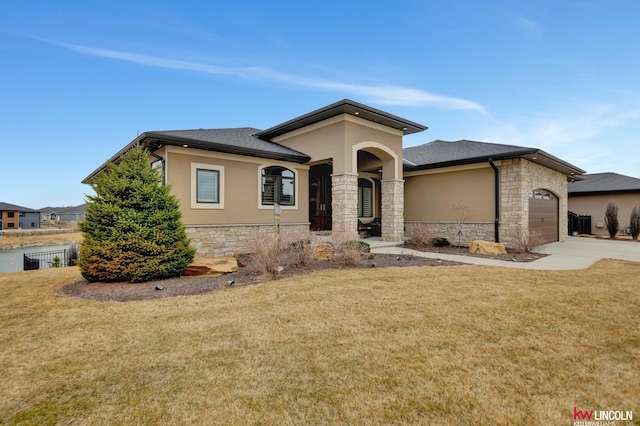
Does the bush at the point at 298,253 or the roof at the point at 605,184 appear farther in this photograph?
the roof at the point at 605,184

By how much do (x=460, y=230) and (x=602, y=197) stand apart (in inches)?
573

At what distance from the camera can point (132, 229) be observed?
6.54 m

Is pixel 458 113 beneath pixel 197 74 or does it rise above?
beneath

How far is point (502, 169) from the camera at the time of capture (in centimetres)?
1221

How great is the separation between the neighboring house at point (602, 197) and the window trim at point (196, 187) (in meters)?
23.4

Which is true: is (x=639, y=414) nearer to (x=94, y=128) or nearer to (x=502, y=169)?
(x=502, y=169)

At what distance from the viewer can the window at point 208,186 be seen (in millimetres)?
9969

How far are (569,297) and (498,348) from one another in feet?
9.85

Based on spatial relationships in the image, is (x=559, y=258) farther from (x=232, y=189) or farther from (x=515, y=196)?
(x=232, y=189)

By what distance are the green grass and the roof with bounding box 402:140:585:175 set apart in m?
7.67

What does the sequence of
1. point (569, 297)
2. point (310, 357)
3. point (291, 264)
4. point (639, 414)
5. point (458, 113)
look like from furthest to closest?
1. point (458, 113)
2. point (291, 264)
3. point (569, 297)
4. point (310, 357)
5. point (639, 414)

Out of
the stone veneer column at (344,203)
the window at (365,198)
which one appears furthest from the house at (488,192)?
the stone veneer column at (344,203)

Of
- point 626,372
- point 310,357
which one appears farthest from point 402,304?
point 626,372

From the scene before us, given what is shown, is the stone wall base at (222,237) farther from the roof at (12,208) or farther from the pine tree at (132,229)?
the roof at (12,208)
